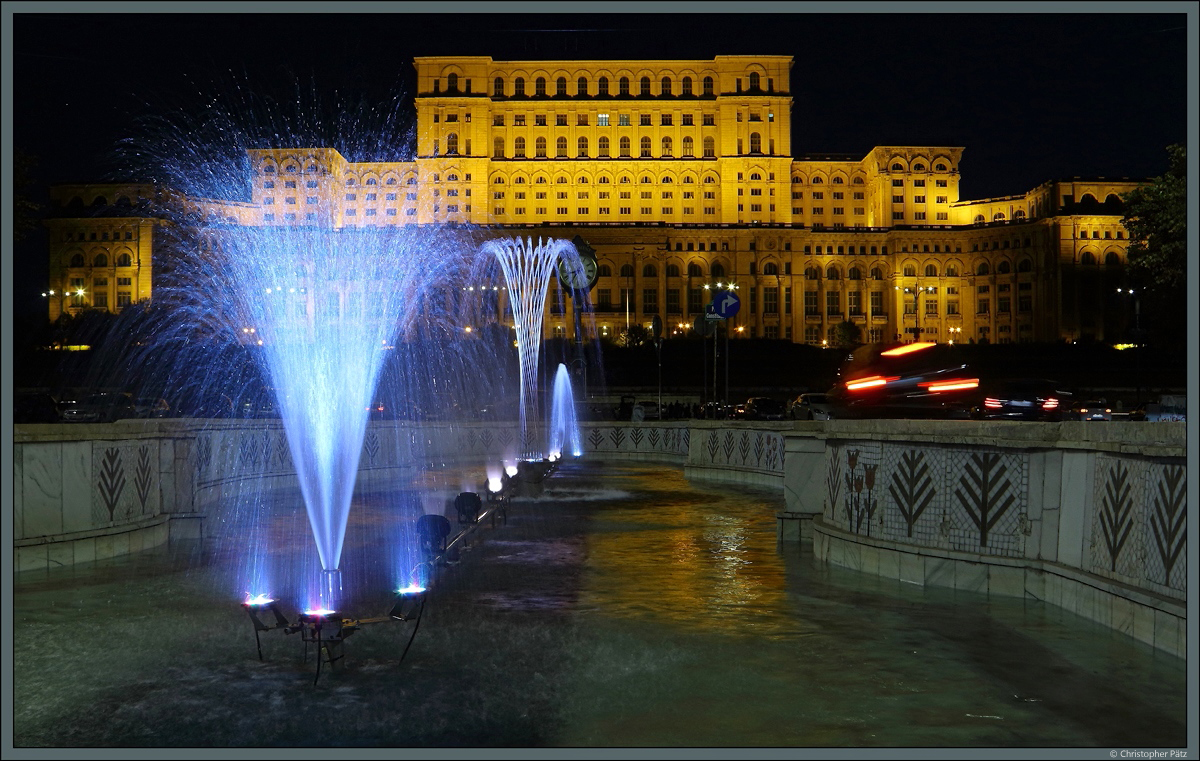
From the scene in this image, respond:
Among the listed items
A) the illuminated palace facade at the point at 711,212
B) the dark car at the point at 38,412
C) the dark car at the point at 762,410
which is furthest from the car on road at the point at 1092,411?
the illuminated palace facade at the point at 711,212

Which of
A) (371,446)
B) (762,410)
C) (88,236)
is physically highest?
(88,236)

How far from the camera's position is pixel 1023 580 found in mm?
10164

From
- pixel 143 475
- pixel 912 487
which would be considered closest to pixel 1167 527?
pixel 912 487

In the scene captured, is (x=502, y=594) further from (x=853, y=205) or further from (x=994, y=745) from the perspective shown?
(x=853, y=205)

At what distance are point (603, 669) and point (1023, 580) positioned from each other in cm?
475

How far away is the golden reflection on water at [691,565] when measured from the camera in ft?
31.3

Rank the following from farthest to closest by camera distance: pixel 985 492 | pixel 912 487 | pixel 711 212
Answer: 1. pixel 711 212
2. pixel 912 487
3. pixel 985 492

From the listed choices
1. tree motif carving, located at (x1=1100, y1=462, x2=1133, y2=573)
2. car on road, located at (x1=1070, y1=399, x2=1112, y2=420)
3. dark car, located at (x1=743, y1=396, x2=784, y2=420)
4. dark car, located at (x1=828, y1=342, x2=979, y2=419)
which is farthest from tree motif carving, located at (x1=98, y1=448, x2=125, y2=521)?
dark car, located at (x1=743, y1=396, x2=784, y2=420)

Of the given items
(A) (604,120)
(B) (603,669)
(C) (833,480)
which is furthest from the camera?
(A) (604,120)

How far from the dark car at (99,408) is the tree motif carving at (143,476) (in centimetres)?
2270

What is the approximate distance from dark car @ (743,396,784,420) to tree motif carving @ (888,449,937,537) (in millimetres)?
35610

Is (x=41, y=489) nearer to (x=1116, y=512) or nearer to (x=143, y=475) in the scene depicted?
(x=143, y=475)

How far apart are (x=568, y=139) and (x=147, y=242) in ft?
159

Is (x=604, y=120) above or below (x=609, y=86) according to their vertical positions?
below
